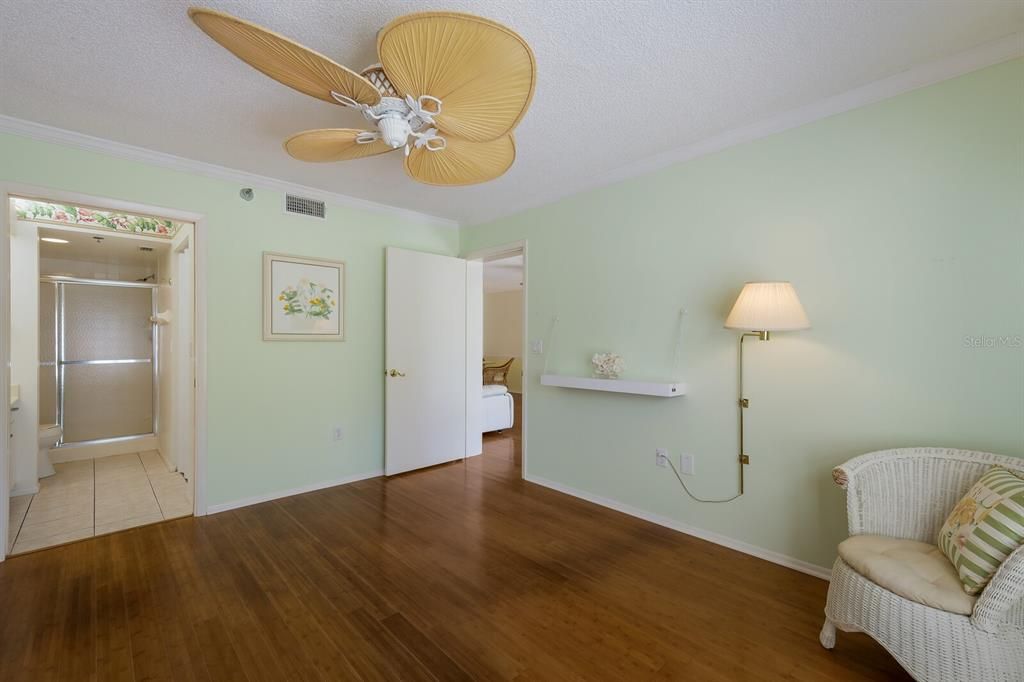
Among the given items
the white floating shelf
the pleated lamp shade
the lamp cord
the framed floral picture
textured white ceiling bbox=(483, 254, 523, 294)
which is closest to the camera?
the pleated lamp shade

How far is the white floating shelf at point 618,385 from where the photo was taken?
111 inches

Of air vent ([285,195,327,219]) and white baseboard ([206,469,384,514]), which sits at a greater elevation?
air vent ([285,195,327,219])

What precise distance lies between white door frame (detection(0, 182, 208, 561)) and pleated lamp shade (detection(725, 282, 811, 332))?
11.4 feet

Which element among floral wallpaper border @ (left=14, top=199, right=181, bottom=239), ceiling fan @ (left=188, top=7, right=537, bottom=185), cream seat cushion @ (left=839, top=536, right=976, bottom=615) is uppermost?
A: floral wallpaper border @ (left=14, top=199, right=181, bottom=239)

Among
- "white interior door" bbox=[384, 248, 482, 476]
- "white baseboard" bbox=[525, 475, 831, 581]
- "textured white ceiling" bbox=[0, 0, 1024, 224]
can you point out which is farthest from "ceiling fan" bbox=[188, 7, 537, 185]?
"white baseboard" bbox=[525, 475, 831, 581]

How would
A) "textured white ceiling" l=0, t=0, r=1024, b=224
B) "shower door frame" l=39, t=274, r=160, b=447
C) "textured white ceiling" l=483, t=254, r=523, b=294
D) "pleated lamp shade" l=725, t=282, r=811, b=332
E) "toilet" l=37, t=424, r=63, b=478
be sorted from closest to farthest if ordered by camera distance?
"textured white ceiling" l=0, t=0, r=1024, b=224 < "pleated lamp shade" l=725, t=282, r=811, b=332 < "toilet" l=37, t=424, r=63, b=478 < "shower door frame" l=39, t=274, r=160, b=447 < "textured white ceiling" l=483, t=254, r=523, b=294

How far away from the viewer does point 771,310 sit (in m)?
2.24

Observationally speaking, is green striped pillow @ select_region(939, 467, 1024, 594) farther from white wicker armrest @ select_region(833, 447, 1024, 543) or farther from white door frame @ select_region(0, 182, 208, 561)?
white door frame @ select_region(0, 182, 208, 561)

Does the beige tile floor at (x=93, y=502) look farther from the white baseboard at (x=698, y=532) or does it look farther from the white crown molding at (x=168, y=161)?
the white baseboard at (x=698, y=532)

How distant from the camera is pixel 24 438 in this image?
357 centimetres

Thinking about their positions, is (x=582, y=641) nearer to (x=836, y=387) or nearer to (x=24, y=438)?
(x=836, y=387)

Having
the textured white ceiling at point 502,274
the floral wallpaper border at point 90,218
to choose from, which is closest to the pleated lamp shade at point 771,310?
the floral wallpaper border at point 90,218

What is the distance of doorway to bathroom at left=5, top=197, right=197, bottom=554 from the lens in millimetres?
3277

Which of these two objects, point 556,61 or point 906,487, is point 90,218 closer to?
point 556,61
